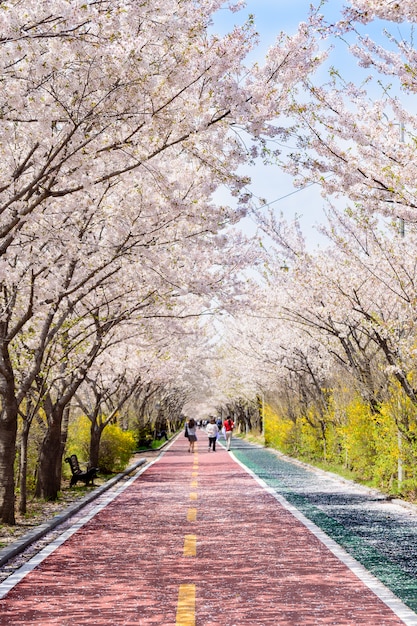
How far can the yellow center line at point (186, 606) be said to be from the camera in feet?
20.1

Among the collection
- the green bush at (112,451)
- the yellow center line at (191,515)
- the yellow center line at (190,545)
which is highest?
the green bush at (112,451)

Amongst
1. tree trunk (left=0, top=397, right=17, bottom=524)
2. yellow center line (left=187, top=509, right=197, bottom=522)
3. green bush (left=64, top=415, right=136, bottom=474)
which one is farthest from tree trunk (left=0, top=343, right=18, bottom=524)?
green bush (left=64, top=415, right=136, bottom=474)

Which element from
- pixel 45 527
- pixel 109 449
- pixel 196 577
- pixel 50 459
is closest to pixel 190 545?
pixel 196 577

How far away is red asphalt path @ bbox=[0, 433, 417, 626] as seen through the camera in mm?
6355

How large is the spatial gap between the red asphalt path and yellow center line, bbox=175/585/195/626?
2 centimetres

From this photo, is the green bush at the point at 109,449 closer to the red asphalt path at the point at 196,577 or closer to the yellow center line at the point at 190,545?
the red asphalt path at the point at 196,577

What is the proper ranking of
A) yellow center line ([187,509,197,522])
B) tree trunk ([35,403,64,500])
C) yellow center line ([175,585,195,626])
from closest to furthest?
yellow center line ([175,585,195,626])
yellow center line ([187,509,197,522])
tree trunk ([35,403,64,500])

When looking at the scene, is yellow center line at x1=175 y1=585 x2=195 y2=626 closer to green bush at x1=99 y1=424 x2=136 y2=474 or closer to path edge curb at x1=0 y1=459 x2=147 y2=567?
path edge curb at x1=0 y1=459 x2=147 y2=567

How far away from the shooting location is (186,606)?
21.8 feet

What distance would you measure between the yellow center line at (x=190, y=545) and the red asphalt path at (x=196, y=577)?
1.1 inches

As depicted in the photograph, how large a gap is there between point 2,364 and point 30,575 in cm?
454

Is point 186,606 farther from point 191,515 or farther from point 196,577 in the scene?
point 191,515

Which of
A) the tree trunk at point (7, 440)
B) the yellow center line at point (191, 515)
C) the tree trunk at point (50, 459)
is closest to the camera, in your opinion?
the tree trunk at point (7, 440)

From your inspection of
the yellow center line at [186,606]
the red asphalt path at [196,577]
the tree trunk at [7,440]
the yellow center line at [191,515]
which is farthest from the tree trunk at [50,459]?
the yellow center line at [186,606]
